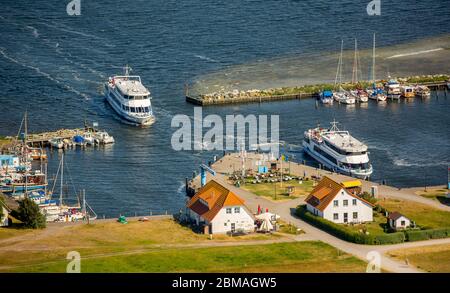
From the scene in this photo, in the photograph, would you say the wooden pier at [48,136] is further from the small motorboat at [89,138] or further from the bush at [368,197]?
the bush at [368,197]

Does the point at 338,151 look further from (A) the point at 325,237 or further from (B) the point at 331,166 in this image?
(A) the point at 325,237

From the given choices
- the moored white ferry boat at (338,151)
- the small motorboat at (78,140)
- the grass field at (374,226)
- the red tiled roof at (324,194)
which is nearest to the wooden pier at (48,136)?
the small motorboat at (78,140)

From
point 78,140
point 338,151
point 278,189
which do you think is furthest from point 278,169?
point 78,140
